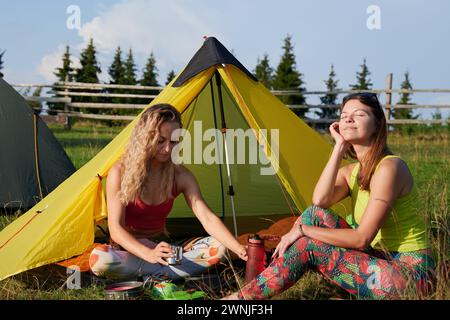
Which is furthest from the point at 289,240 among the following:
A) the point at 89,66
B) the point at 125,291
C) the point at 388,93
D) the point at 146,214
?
the point at 89,66

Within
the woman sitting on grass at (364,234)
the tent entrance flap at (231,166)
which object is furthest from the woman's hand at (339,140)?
the tent entrance flap at (231,166)

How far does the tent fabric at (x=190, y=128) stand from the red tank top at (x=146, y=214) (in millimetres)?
212

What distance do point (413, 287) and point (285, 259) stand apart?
Result: 562mm

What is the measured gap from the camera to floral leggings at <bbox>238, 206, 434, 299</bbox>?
2391 mm

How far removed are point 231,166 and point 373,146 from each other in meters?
2.55

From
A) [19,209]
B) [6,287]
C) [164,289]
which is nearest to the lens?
[164,289]

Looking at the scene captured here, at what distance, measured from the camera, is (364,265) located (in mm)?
2447

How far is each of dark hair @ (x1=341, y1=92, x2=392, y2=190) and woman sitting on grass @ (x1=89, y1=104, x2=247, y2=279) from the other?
27.0 inches

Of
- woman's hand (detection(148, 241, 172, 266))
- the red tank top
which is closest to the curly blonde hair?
the red tank top

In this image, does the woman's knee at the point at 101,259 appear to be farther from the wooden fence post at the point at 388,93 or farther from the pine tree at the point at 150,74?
the pine tree at the point at 150,74

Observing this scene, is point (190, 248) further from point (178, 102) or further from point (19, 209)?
point (19, 209)

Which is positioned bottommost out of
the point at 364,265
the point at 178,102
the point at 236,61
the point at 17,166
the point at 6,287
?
the point at 6,287

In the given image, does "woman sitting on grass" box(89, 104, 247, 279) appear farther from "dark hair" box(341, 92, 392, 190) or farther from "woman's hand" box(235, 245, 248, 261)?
"dark hair" box(341, 92, 392, 190)
